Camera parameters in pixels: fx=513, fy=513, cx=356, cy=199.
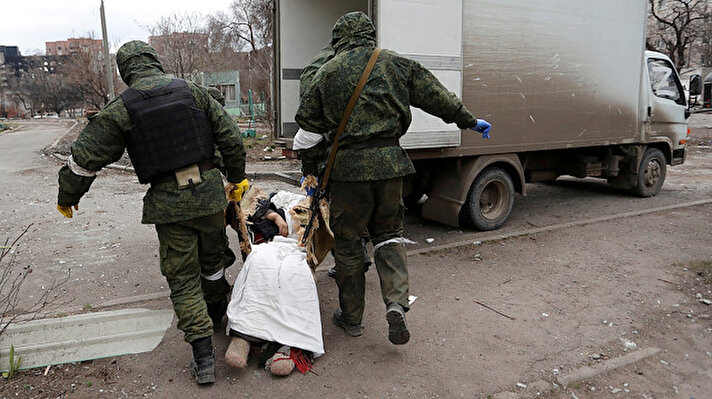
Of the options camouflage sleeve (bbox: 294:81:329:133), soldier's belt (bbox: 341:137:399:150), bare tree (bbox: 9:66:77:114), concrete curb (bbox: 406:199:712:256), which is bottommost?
concrete curb (bbox: 406:199:712:256)

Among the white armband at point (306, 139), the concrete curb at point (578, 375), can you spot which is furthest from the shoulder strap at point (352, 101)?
the concrete curb at point (578, 375)

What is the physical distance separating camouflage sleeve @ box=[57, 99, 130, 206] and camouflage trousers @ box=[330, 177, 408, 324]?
1.34 metres

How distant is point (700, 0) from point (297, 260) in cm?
3147

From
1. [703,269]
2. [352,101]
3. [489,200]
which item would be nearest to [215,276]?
[352,101]

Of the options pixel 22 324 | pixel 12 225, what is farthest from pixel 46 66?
pixel 22 324

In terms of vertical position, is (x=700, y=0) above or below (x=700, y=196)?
above

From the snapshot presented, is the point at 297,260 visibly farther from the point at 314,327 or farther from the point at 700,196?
the point at 700,196

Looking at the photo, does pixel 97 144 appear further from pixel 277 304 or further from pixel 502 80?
pixel 502 80

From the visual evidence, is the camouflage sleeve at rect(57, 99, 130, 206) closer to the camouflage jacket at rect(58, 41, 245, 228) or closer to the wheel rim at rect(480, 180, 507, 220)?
the camouflage jacket at rect(58, 41, 245, 228)

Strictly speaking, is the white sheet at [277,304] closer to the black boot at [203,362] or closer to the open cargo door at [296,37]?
the black boot at [203,362]

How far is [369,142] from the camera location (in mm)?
3260

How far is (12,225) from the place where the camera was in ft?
22.3

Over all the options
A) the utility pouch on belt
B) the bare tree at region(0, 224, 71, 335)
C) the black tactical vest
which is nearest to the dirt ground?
the bare tree at region(0, 224, 71, 335)

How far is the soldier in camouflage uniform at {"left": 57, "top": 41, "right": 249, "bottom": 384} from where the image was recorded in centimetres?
281
